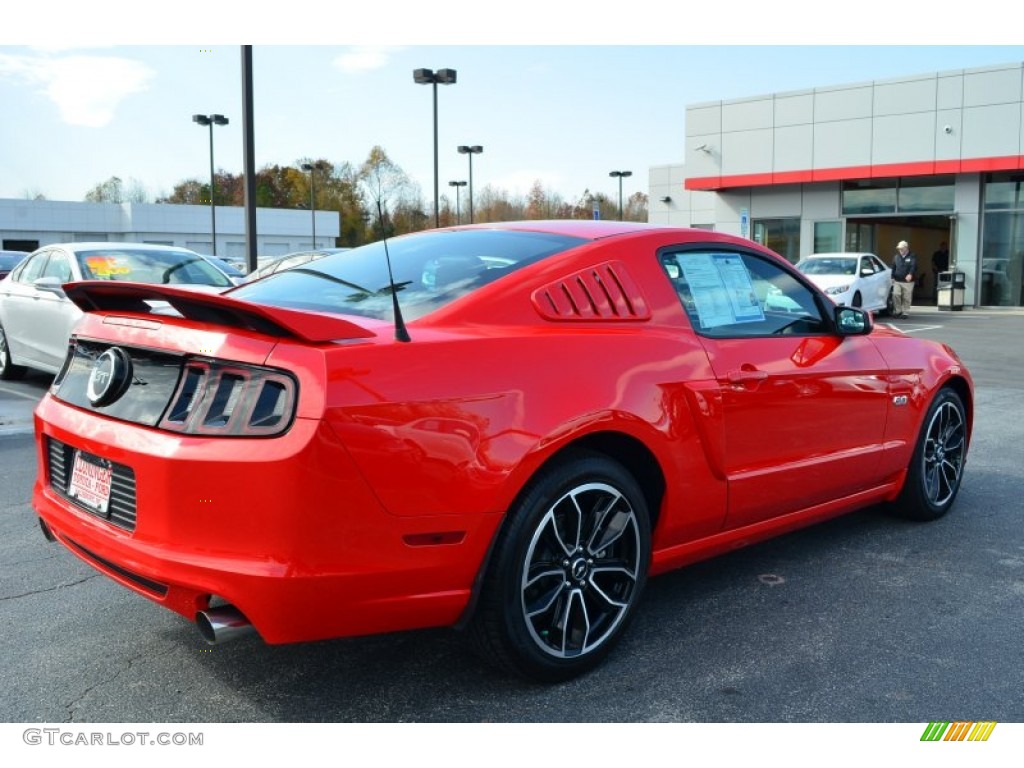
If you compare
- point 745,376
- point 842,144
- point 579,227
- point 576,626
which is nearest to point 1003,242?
point 842,144

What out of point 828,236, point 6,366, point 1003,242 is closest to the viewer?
point 6,366

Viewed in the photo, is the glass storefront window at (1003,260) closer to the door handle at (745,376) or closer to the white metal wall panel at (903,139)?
the white metal wall panel at (903,139)

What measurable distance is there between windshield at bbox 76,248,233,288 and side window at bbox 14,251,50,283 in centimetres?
78

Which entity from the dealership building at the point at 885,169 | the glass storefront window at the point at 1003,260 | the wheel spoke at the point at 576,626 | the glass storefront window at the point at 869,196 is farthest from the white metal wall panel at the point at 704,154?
the wheel spoke at the point at 576,626

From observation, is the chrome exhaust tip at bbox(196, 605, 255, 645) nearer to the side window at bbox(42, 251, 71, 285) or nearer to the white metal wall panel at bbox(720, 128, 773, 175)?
the side window at bbox(42, 251, 71, 285)

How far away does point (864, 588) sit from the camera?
4117mm

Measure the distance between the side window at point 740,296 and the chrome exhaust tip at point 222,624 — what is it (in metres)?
1.98

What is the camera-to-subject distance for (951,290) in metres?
26.2

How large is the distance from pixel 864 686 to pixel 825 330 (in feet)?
5.74

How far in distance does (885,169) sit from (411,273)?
27842 millimetres

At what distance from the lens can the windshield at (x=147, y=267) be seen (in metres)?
9.34

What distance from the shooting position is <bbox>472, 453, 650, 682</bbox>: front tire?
298 centimetres

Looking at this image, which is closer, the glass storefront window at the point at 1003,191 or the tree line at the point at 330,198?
the glass storefront window at the point at 1003,191

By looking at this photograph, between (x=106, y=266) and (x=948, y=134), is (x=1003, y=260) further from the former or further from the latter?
(x=106, y=266)
